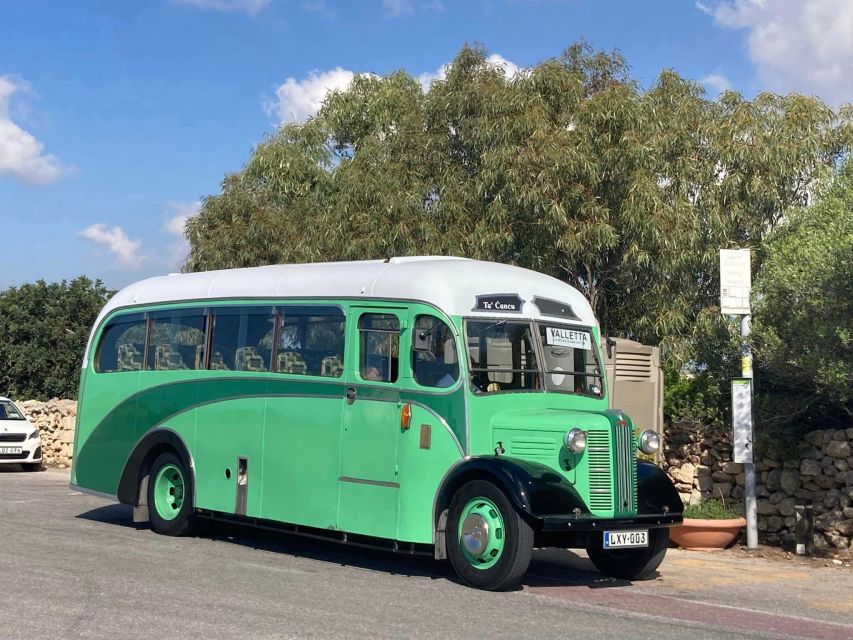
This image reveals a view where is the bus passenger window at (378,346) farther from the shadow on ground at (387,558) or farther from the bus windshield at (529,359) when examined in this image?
the shadow on ground at (387,558)

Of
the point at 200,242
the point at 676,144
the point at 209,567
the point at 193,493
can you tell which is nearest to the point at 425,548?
the point at 209,567

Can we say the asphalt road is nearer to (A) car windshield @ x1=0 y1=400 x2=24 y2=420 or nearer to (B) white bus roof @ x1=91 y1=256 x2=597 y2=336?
(B) white bus roof @ x1=91 y1=256 x2=597 y2=336

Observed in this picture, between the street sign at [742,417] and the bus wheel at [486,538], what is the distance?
423cm

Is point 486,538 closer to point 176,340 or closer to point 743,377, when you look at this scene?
point 743,377

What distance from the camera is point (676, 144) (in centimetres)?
1775

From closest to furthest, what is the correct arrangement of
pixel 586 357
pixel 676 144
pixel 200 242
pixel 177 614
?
pixel 177 614
pixel 586 357
pixel 676 144
pixel 200 242

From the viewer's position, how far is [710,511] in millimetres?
13234

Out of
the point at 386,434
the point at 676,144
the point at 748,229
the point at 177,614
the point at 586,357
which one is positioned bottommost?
the point at 177,614

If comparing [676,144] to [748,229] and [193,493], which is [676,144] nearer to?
[748,229]

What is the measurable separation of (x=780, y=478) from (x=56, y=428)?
689 inches

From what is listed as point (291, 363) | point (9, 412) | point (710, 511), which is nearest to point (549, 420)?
point (291, 363)

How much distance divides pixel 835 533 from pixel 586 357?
407 centimetres

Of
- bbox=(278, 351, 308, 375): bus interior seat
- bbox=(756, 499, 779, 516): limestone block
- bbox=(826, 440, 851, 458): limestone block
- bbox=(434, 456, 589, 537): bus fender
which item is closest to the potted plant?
bbox=(756, 499, 779, 516): limestone block

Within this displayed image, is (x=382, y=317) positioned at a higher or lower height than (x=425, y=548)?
higher
